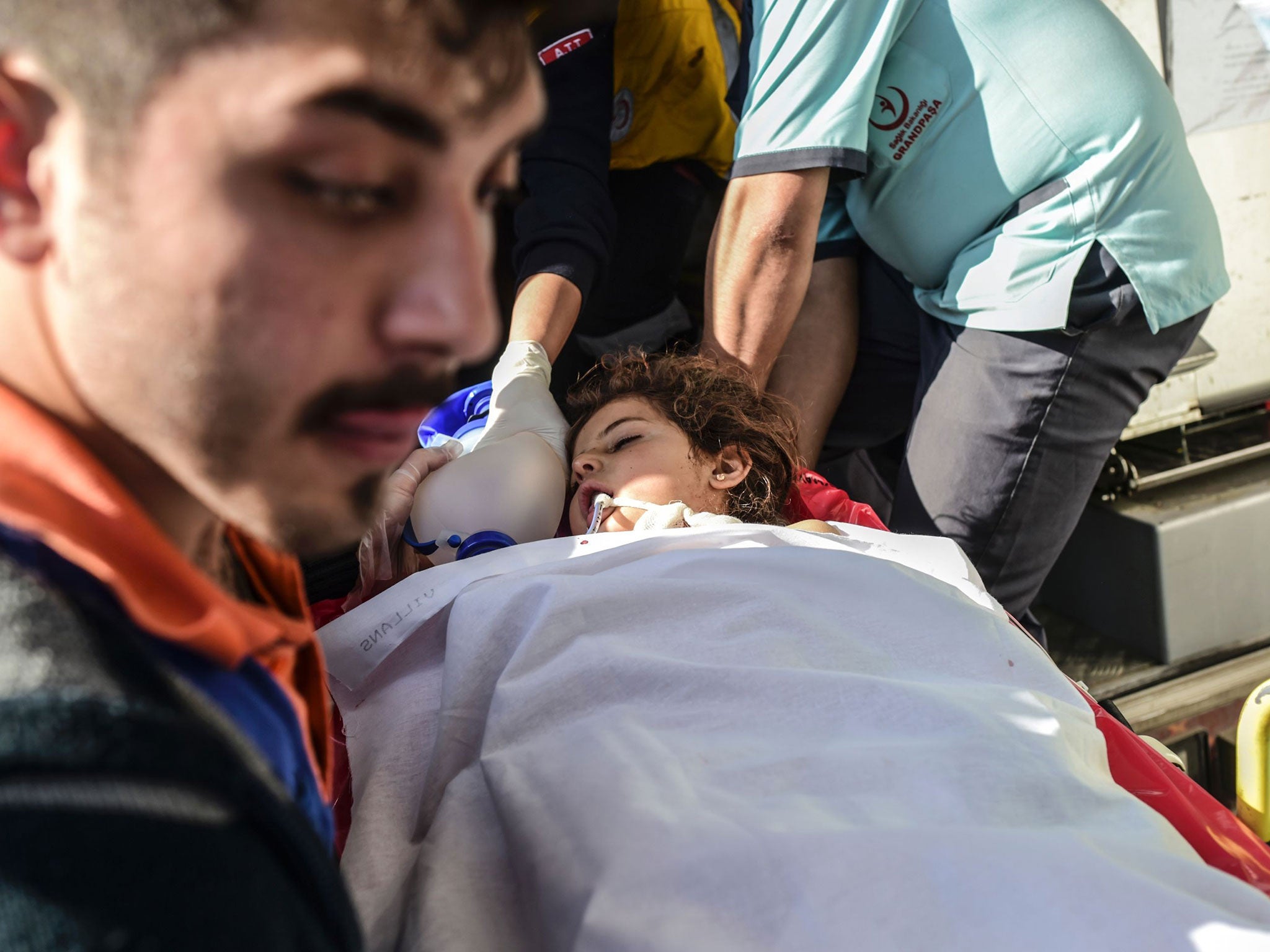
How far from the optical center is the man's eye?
0.98 ft

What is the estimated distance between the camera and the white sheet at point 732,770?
1.84 feet

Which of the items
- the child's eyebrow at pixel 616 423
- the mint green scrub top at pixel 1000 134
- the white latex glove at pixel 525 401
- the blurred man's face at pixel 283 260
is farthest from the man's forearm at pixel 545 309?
the blurred man's face at pixel 283 260

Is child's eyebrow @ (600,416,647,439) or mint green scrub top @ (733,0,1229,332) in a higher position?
mint green scrub top @ (733,0,1229,332)

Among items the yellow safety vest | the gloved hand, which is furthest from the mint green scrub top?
the gloved hand

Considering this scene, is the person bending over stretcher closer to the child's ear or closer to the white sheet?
the child's ear

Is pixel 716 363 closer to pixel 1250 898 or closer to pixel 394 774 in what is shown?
pixel 394 774

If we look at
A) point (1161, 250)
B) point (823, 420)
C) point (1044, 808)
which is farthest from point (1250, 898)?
point (823, 420)

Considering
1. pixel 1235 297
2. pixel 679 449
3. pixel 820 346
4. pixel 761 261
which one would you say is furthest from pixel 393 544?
pixel 1235 297

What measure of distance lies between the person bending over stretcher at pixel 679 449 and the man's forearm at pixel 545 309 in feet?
0.34

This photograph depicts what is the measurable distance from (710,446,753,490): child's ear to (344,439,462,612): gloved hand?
0.37 meters

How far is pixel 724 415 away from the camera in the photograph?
132 cm

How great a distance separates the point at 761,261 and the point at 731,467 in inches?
10.9

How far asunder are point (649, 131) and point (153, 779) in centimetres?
143

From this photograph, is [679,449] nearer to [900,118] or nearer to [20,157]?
[900,118]
